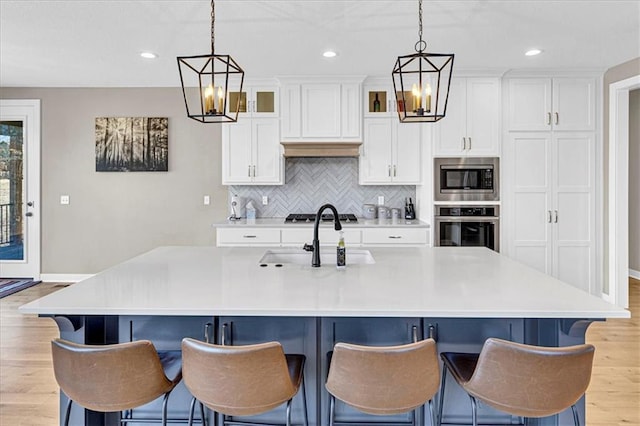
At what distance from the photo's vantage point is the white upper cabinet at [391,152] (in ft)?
15.4

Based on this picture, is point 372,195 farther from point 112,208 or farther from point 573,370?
point 573,370

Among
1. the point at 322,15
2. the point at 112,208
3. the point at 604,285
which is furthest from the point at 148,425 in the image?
the point at 604,285

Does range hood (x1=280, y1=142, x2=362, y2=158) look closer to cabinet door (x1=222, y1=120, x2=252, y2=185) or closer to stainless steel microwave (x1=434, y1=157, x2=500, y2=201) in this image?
cabinet door (x1=222, y1=120, x2=252, y2=185)

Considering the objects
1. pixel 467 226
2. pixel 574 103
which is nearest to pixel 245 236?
pixel 467 226

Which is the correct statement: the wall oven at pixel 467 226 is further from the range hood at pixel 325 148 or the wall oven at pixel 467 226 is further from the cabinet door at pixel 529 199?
the range hood at pixel 325 148

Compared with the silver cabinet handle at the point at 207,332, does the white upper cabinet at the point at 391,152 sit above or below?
above

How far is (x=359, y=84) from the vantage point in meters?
4.59

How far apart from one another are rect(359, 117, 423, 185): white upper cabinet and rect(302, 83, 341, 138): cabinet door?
1.21ft

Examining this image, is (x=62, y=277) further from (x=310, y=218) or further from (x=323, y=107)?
(x=323, y=107)

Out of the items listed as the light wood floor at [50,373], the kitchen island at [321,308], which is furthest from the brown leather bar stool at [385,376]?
the light wood floor at [50,373]

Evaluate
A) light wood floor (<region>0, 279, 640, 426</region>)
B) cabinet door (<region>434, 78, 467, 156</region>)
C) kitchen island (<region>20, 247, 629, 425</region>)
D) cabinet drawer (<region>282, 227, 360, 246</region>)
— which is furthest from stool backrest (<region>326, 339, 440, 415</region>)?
cabinet door (<region>434, 78, 467, 156</region>)

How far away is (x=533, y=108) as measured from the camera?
442 cm

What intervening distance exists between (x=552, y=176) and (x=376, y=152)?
1.90 metres

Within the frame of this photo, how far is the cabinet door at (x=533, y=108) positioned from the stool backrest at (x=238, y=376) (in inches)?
157
